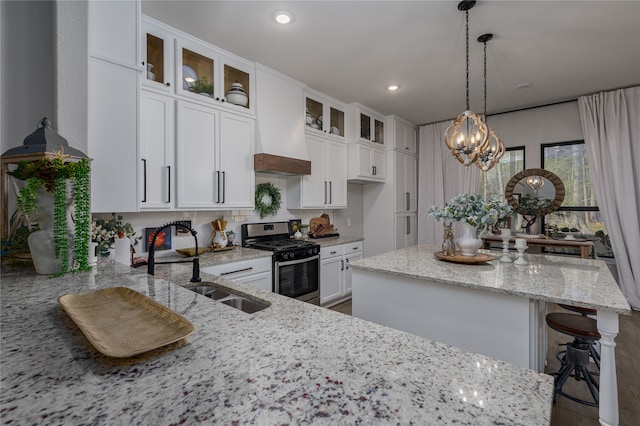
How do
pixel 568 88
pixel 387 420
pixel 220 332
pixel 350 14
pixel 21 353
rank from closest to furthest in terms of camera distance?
1. pixel 387 420
2. pixel 21 353
3. pixel 220 332
4. pixel 350 14
5. pixel 568 88

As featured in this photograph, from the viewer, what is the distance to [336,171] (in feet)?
13.7

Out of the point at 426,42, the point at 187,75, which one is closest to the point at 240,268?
the point at 187,75

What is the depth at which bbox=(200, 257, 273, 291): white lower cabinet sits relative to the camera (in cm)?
253

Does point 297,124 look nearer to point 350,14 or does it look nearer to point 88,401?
point 350,14

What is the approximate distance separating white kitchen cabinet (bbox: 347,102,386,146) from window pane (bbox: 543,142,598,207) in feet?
8.13

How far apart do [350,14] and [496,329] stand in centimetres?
237

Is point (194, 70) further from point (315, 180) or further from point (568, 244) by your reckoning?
point (568, 244)

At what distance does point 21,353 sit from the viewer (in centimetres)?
69

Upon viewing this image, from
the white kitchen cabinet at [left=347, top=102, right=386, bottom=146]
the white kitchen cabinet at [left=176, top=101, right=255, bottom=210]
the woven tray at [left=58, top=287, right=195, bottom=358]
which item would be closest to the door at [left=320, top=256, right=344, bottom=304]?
the white kitchen cabinet at [left=176, top=101, right=255, bottom=210]

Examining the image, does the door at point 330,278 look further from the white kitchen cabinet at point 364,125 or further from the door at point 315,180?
the white kitchen cabinet at point 364,125

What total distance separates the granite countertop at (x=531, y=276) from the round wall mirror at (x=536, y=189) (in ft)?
7.20

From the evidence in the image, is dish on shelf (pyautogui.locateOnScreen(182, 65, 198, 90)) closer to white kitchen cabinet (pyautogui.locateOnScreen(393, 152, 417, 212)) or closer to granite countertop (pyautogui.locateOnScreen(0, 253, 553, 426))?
granite countertop (pyautogui.locateOnScreen(0, 253, 553, 426))

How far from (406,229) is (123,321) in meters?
4.74

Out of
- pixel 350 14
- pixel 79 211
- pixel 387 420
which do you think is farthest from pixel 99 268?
pixel 350 14
